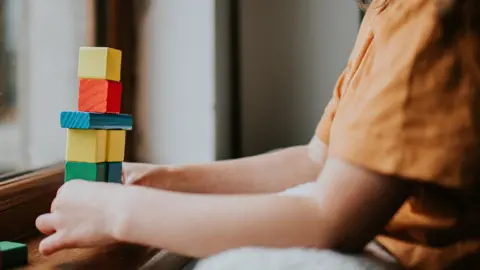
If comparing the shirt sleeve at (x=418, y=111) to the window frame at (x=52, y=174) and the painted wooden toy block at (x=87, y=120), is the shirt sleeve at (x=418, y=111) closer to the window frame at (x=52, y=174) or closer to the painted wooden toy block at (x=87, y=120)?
the painted wooden toy block at (x=87, y=120)

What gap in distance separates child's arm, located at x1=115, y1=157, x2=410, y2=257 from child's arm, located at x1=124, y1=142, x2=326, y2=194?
23 centimetres

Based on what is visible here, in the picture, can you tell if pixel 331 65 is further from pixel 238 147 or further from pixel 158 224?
pixel 158 224

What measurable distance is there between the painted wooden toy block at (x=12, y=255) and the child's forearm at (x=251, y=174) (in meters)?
0.21

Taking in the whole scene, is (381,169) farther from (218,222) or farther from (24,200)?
(24,200)

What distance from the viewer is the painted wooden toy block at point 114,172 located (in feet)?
2.43

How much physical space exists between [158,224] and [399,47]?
266 mm

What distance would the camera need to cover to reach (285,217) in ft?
1.97

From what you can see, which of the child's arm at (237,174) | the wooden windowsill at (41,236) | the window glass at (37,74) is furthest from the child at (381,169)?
the window glass at (37,74)

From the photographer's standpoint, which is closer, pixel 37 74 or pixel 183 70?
pixel 37 74

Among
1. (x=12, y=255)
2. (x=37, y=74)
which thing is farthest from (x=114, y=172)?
(x=37, y=74)

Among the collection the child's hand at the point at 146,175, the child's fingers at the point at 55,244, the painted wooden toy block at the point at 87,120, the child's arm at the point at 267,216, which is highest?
the painted wooden toy block at the point at 87,120

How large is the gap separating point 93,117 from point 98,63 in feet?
0.19

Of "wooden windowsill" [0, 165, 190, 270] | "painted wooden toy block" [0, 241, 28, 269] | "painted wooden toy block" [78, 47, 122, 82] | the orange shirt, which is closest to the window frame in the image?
"wooden windowsill" [0, 165, 190, 270]

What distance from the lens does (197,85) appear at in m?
1.27
